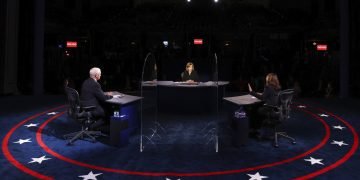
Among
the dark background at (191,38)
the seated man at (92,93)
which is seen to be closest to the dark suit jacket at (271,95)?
the seated man at (92,93)

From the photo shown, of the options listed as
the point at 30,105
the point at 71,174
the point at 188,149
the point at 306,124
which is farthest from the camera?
the point at 30,105

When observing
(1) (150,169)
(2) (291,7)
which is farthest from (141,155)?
(2) (291,7)

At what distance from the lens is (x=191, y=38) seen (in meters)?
22.1

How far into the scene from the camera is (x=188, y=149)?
5832 mm

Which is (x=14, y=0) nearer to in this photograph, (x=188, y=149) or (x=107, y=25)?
(x=107, y=25)

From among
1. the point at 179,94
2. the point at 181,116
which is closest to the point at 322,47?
the point at 179,94

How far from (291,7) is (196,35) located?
7283 mm

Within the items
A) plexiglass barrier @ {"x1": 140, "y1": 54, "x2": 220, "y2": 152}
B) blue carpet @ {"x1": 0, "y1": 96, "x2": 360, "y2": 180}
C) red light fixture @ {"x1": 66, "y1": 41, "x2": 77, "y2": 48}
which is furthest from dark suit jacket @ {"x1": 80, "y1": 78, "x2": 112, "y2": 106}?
red light fixture @ {"x1": 66, "y1": 41, "x2": 77, "y2": 48}

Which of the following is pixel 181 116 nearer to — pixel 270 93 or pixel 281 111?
pixel 270 93

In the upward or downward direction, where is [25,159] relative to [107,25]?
downward

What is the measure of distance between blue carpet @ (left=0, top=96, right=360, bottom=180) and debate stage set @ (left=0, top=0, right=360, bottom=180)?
0.03 meters

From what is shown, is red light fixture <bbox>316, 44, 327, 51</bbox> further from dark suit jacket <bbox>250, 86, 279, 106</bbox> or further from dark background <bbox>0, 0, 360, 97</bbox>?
dark suit jacket <bbox>250, 86, 279, 106</bbox>

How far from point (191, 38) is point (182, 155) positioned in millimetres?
17259

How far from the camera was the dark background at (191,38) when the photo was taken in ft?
51.4
